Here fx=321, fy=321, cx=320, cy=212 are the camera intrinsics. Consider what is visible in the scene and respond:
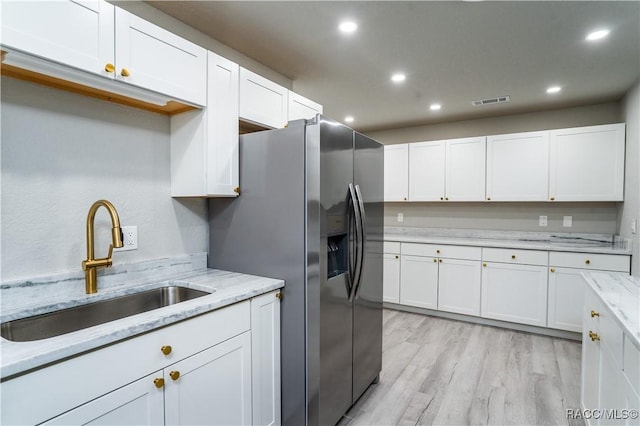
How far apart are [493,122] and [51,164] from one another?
4.59 meters

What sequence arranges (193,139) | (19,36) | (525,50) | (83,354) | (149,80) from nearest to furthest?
(83,354), (19,36), (149,80), (193,139), (525,50)

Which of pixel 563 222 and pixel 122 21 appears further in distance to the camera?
pixel 563 222

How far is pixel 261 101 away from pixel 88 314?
5.08ft

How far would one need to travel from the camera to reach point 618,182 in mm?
3264

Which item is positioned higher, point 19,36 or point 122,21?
point 122,21

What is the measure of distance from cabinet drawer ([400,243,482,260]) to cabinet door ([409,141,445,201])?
0.70m

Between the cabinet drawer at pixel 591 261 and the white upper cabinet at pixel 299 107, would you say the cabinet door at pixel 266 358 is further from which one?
the cabinet drawer at pixel 591 261

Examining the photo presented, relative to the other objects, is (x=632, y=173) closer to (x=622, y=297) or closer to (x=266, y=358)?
(x=622, y=297)

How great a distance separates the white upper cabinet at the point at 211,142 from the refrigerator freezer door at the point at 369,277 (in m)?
0.80

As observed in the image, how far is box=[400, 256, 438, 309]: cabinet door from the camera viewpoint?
3.99 m

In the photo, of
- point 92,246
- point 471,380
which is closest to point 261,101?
point 92,246

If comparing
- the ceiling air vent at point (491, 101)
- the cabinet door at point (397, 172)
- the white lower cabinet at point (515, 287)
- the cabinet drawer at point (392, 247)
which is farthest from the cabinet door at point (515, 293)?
the ceiling air vent at point (491, 101)

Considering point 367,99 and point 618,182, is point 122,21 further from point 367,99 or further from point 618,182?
point 618,182

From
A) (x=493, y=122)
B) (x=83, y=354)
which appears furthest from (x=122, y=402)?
(x=493, y=122)
